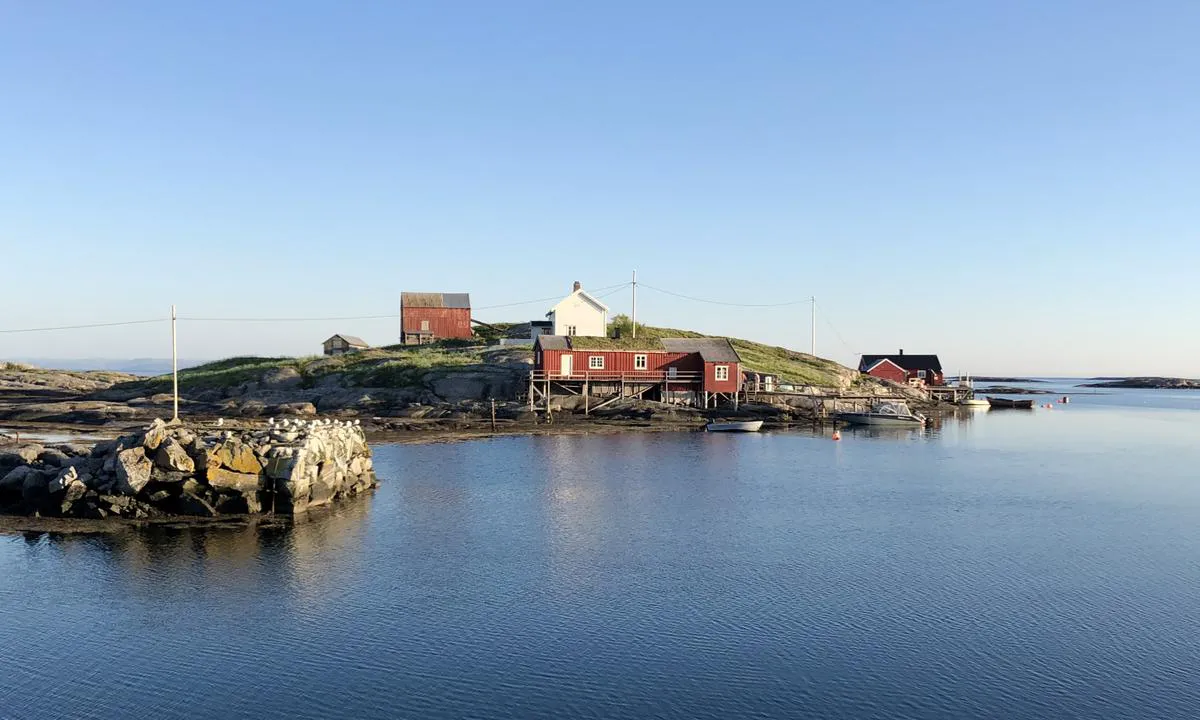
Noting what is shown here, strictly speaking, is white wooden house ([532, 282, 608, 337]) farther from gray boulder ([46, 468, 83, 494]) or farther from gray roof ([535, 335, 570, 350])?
gray boulder ([46, 468, 83, 494])

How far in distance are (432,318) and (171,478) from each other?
3111 inches

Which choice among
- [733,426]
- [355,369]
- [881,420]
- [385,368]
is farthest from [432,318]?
[881,420]

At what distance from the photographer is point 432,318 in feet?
366

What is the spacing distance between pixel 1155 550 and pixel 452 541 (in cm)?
2562

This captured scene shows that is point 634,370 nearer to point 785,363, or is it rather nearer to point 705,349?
point 705,349

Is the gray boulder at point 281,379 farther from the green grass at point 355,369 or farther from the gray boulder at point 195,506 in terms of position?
the gray boulder at point 195,506

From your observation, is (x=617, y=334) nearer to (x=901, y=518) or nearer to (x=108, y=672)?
(x=901, y=518)

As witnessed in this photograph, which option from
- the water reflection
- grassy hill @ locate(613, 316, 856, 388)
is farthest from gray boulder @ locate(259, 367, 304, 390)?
the water reflection

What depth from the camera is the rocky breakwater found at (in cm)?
3300

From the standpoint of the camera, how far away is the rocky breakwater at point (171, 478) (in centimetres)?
3300

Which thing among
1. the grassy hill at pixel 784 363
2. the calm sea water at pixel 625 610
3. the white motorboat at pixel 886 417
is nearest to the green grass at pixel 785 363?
the grassy hill at pixel 784 363

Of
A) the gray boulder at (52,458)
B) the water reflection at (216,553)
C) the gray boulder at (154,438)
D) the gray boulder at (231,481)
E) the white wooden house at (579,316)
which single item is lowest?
the water reflection at (216,553)

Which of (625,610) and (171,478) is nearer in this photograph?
(625,610)

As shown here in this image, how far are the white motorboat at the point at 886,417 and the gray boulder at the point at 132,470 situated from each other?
212 ft
